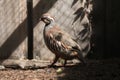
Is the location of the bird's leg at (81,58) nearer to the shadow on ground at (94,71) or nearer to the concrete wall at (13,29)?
the shadow on ground at (94,71)

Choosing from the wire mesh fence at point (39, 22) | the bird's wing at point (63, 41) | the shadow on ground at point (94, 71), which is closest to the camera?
the shadow on ground at point (94, 71)

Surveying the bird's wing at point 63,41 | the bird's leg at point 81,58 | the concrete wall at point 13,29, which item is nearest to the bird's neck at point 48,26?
the bird's wing at point 63,41

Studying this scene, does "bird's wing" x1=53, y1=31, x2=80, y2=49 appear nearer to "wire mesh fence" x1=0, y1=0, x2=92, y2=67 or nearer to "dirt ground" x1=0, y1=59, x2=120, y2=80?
"dirt ground" x1=0, y1=59, x2=120, y2=80

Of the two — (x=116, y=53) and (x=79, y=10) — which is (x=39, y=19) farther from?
(x=116, y=53)

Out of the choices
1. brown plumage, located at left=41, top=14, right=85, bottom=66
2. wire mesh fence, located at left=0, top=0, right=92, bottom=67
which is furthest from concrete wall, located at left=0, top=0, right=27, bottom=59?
brown plumage, located at left=41, top=14, right=85, bottom=66

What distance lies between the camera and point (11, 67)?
7699 mm

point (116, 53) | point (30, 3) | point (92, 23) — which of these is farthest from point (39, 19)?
point (116, 53)

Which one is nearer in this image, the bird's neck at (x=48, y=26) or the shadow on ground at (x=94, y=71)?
the shadow on ground at (x=94, y=71)

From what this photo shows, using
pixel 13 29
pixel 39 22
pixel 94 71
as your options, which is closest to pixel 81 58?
pixel 94 71

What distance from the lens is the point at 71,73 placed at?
7145mm

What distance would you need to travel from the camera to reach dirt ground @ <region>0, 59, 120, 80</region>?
6938mm

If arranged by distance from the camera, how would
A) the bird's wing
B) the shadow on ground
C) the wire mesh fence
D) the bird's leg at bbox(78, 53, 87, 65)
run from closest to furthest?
1. the shadow on ground
2. the bird's wing
3. the bird's leg at bbox(78, 53, 87, 65)
4. the wire mesh fence

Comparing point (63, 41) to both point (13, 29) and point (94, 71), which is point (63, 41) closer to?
point (94, 71)

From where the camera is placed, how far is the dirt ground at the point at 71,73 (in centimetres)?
694
